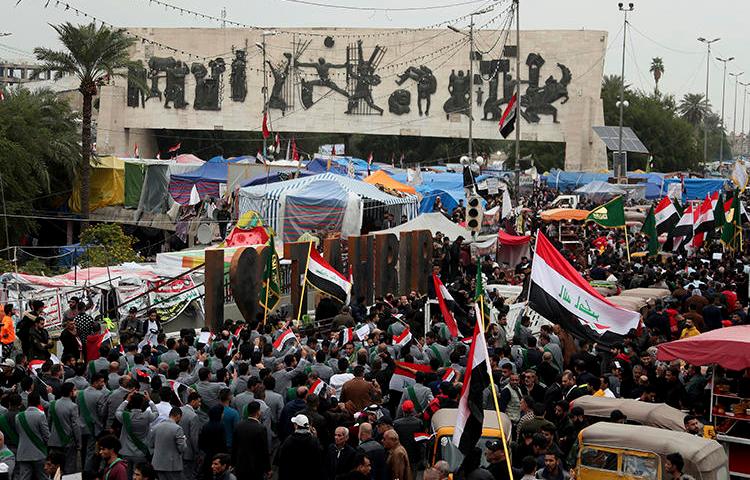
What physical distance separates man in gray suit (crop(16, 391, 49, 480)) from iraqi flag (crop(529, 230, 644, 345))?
19.1ft

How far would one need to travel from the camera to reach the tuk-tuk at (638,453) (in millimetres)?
9711

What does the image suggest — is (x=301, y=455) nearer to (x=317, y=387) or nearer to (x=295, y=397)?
(x=295, y=397)

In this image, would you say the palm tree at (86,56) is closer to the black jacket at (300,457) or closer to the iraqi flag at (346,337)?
the iraqi flag at (346,337)

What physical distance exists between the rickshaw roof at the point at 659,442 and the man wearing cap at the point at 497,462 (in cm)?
87

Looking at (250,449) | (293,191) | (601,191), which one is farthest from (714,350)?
(601,191)

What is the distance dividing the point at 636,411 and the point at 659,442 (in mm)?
1303

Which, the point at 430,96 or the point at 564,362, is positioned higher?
the point at 430,96

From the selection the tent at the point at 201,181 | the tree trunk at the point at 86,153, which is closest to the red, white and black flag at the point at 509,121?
the tent at the point at 201,181

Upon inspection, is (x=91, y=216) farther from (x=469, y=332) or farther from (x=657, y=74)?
(x=657, y=74)

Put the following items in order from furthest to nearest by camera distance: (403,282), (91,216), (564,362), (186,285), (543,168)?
(543,168), (91,216), (403,282), (186,285), (564,362)

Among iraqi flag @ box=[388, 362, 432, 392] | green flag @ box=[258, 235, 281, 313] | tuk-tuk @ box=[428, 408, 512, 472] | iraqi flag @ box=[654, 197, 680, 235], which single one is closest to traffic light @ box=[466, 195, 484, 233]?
iraqi flag @ box=[654, 197, 680, 235]

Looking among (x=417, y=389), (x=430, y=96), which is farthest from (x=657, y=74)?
(x=417, y=389)

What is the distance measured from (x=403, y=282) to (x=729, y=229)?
8542 millimetres

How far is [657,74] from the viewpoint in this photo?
151m
